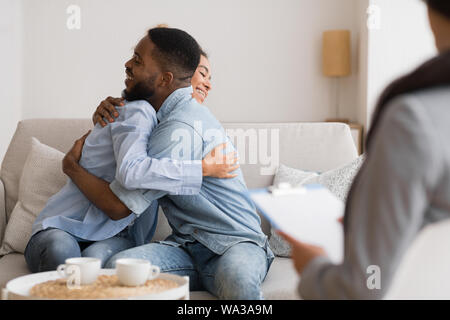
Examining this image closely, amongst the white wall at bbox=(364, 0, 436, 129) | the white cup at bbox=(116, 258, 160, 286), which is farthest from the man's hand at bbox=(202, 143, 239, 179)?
the white wall at bbox=(364, 0, 436, 129)

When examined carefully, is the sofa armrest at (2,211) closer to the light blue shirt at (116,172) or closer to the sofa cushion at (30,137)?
the sofa cushion at (30,137)

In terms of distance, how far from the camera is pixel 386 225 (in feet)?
2.33

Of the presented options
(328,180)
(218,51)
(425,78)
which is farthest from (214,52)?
(425,78)

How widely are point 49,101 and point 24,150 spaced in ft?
7.54

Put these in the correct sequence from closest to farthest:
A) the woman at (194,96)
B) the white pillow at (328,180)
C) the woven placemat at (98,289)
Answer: the woven placemat at (98,289)
the woman at (194,96)
the white pillow at (328,180)

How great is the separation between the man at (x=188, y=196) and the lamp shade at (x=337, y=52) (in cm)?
241

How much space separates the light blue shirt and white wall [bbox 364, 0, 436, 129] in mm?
2321

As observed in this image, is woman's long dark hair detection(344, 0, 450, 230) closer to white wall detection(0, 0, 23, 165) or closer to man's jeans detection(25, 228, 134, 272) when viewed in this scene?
man's jeans detection(25, 228, 134, 272)

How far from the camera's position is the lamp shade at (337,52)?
415 centimetres

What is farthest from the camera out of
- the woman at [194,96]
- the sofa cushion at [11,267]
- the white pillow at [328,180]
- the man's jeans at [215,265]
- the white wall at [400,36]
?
the white wall at [400,36]

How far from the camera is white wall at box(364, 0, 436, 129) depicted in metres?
3.73

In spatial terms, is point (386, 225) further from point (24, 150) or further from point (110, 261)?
point (24, 150)

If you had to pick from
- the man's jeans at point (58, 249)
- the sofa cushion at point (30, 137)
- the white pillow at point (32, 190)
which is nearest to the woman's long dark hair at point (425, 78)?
the man's jeans at point (58, 249)
